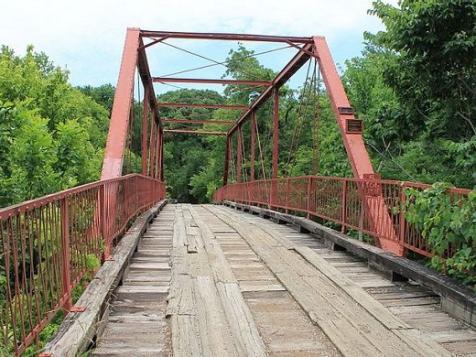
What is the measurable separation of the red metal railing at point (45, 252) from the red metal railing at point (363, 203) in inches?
114

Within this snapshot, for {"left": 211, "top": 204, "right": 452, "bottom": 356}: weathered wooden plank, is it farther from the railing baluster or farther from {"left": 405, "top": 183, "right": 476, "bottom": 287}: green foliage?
the railing baluster

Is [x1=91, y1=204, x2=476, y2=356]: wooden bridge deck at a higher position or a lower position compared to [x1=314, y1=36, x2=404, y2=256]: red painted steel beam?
lower

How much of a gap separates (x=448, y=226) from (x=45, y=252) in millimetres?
2859

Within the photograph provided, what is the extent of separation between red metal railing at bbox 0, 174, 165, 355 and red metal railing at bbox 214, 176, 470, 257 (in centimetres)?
290

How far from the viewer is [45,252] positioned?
9.94ft

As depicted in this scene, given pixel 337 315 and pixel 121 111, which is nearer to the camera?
pixel 337 315

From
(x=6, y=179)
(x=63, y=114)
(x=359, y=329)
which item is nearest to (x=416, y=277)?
(x=359, y=329)

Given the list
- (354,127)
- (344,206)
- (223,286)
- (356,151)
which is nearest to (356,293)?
(223,286)

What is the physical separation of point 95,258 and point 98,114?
36.4 metres

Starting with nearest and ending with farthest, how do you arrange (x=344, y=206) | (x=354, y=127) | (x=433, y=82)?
(x=433, y=82) < (x=344, y=206) < (x=354, y=127)

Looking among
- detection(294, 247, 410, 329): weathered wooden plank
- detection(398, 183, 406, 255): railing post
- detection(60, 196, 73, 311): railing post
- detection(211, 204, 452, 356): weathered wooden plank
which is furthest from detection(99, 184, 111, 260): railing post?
detection(398, 183, 406, 255): railing post

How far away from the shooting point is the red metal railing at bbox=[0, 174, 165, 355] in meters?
2.34

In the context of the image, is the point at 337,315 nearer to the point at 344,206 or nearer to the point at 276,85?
the point at 344,206

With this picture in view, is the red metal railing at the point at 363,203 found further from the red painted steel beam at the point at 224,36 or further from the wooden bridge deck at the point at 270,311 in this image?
the red painted steel beam at the point at 224,36
